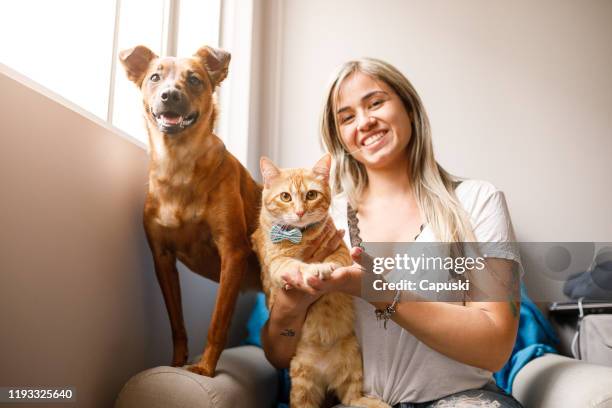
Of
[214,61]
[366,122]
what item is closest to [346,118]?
[366,122]

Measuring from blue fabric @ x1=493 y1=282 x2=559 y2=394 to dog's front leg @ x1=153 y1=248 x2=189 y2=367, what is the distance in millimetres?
1132

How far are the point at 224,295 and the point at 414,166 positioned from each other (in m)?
0.77

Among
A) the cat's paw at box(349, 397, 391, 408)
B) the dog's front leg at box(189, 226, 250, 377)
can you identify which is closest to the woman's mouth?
the dog's front leg at box(189, 226, 250, 377)

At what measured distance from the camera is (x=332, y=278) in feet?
3.21

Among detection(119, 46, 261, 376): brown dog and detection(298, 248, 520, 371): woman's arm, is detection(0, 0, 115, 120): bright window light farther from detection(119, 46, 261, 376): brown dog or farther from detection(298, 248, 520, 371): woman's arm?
detection(298, 248, 520, 371): woman's arm

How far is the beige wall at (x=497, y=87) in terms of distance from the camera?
7.38 ft

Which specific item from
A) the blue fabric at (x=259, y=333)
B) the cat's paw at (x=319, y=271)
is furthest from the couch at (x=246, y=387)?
the cat's paw at (x=319, y=271)

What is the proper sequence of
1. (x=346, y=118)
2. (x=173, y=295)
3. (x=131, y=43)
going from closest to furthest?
(x=173, y=295) → (x=346, y=118) → (x=131, y=43)

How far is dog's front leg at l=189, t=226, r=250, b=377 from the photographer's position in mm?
1188

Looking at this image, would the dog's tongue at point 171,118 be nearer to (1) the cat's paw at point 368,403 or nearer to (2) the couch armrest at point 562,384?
(1) the cat's paw at point 368,403

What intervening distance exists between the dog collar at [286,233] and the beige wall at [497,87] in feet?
4.09

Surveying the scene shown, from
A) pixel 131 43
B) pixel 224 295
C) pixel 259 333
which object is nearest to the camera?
pixel 224 295

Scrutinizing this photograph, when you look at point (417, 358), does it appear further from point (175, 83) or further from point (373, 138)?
point (175, 83)

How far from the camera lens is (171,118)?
1086 mm
